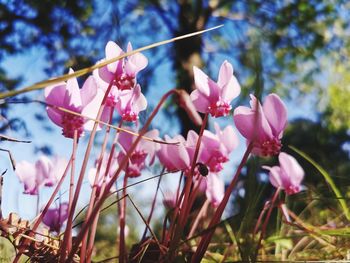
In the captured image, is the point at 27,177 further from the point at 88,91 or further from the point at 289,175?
the point at 289,175

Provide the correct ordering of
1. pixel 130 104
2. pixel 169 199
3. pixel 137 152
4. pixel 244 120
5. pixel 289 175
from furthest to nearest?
pixel 169 199 < pixel 289 175 < pixel 137 152 < pixel 130 104 < pixel 244 120

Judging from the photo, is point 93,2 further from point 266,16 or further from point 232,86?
point 232,86

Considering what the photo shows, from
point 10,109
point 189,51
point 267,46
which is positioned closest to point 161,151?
point 10,109

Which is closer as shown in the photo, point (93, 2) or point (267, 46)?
point (93, 2)

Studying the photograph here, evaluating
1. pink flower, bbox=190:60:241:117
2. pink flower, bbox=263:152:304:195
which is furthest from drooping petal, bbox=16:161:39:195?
pink flower, bbox=263:152:304:195

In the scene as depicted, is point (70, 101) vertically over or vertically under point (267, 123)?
over

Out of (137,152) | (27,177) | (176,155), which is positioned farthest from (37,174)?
(176,155)
